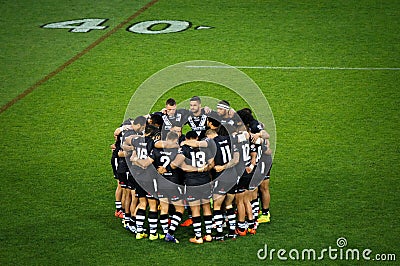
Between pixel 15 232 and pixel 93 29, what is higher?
pixel 93 29

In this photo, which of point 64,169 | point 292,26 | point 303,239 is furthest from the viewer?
point 292,26

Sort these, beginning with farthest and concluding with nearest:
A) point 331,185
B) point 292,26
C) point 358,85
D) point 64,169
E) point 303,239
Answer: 1. point 292,26
2. point 358,85
3. point 64,169
4. point 331,185
5. point 303,239

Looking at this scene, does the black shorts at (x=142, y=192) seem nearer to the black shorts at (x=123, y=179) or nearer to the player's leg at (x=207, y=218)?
the black shorts at (x=123, y=179)

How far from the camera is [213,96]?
15164mm

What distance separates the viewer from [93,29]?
18.9 m

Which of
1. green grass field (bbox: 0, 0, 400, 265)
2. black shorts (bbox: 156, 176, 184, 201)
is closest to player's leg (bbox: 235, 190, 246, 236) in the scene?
green grass field (bbox: 0, 0, 400, 265)

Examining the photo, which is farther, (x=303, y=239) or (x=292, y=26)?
(x=292, y=26)

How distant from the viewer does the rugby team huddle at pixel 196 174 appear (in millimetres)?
9633

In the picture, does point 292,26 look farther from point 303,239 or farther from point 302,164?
point 303,239

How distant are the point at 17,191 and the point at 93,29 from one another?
8323mm

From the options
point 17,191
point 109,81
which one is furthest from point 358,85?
point 17,191

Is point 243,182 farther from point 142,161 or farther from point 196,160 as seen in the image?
point 142,161
